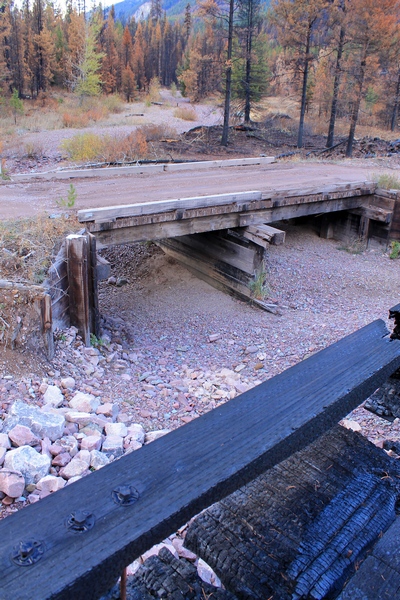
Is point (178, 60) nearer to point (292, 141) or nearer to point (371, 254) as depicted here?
point (292, 141)

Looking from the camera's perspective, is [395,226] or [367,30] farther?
[367,30]

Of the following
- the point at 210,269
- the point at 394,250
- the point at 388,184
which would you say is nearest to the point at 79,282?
the point at 210,269

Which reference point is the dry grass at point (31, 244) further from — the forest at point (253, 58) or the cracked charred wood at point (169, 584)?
the forest at point (253, 58)

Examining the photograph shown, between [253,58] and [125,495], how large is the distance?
2809 cm

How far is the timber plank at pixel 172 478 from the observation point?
0.69 m

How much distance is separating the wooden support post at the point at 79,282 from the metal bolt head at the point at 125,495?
5507 millimetres

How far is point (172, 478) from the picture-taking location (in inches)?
33.8

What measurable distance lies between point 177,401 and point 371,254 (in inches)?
332

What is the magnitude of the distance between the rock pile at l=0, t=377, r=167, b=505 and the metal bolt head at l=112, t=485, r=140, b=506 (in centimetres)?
281

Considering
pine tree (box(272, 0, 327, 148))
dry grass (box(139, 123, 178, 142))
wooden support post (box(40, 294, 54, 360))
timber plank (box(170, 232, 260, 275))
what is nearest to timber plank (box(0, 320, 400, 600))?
wooden support post (box(40, 294, 54, 360))

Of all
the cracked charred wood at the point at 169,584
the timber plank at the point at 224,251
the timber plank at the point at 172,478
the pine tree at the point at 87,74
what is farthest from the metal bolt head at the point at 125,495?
the pine tree at the point at 87,74

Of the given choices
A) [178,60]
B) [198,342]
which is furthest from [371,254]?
[178,60]

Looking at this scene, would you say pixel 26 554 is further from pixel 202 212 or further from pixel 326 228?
pixel 326 228

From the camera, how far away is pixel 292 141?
1046 inches
